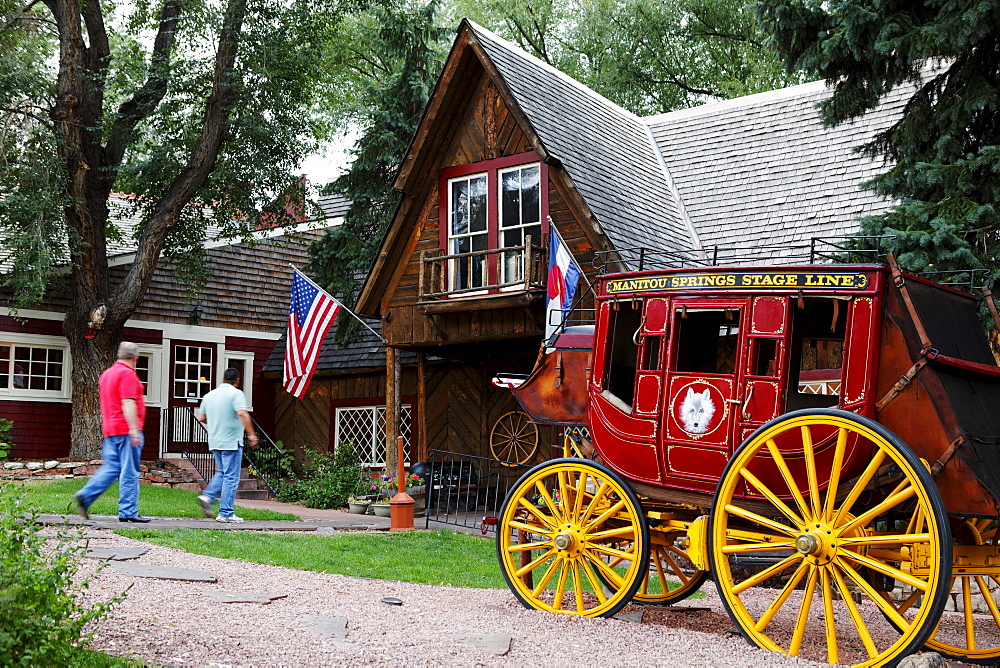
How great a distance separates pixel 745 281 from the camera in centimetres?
704

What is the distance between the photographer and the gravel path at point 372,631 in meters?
5.98

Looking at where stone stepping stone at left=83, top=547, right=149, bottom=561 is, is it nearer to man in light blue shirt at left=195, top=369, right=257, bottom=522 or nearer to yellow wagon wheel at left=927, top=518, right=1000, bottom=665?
man in light blue shirt at left=195, top=369, right=257, bottom=522

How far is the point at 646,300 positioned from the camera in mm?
7543

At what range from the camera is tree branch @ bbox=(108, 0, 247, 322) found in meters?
19.8

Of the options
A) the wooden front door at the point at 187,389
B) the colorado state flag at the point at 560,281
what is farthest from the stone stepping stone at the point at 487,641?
the wooden front door at the point at 187,389

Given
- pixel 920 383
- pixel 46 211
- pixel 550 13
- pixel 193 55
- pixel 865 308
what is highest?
pixel 550 13

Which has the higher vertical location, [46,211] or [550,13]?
[550,13]

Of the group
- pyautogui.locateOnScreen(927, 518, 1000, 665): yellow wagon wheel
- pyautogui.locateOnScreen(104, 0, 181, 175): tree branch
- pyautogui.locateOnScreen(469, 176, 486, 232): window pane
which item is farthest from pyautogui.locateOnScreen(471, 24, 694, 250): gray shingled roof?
pyautogui.locateOnScreen(927, 518, 1000, 665): yellow wagon wheel

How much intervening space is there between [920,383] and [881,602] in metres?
1.32

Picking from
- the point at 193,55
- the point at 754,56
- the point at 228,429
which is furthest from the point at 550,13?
the point at 228,429

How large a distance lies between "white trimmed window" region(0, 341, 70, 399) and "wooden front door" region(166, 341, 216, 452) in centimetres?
227

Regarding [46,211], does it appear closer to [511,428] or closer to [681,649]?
[511,428]

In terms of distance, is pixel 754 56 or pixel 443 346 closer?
pixel 443 346

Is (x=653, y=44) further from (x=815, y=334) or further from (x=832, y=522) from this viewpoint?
(x=832, y=522)
